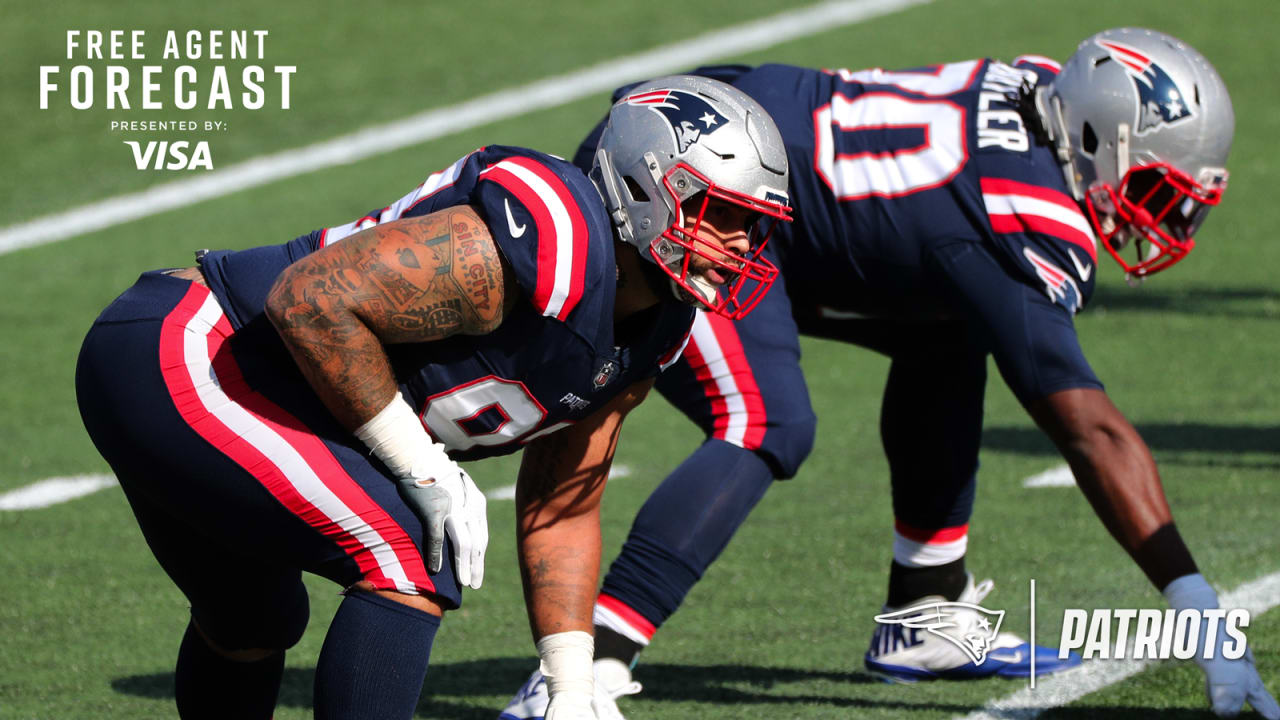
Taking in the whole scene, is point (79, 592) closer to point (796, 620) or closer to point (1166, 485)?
point (796, 620)

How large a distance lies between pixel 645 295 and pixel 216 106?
35.5 feet

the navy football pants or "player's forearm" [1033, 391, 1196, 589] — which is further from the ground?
the navy football pants

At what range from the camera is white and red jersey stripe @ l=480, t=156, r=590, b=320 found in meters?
2.64

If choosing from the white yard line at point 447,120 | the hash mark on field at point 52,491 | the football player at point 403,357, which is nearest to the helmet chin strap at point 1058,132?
the football player at point 403,357

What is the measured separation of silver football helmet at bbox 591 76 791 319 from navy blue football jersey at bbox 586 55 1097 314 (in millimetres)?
970

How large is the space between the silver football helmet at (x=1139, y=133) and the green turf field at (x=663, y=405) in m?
1.12

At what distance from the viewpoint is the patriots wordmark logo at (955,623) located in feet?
13.8

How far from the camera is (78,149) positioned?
12.4 metres

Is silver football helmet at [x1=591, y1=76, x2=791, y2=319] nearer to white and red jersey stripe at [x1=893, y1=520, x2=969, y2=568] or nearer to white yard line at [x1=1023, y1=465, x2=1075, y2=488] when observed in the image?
white and red jersey stripe at [x1=893, y1=520, x2=969, y2=568]

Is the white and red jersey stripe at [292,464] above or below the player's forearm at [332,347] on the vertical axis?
below

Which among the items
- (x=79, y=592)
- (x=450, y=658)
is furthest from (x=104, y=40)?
(x=450, y=658)

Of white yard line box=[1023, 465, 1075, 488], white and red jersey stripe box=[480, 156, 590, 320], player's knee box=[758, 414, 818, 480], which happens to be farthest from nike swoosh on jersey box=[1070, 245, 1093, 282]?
white yard line box=[1023, 465, 1075, 488]

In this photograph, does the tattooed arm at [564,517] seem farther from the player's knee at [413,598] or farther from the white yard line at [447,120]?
the white yard line at [447,120]

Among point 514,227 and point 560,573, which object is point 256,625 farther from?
point 514,227
